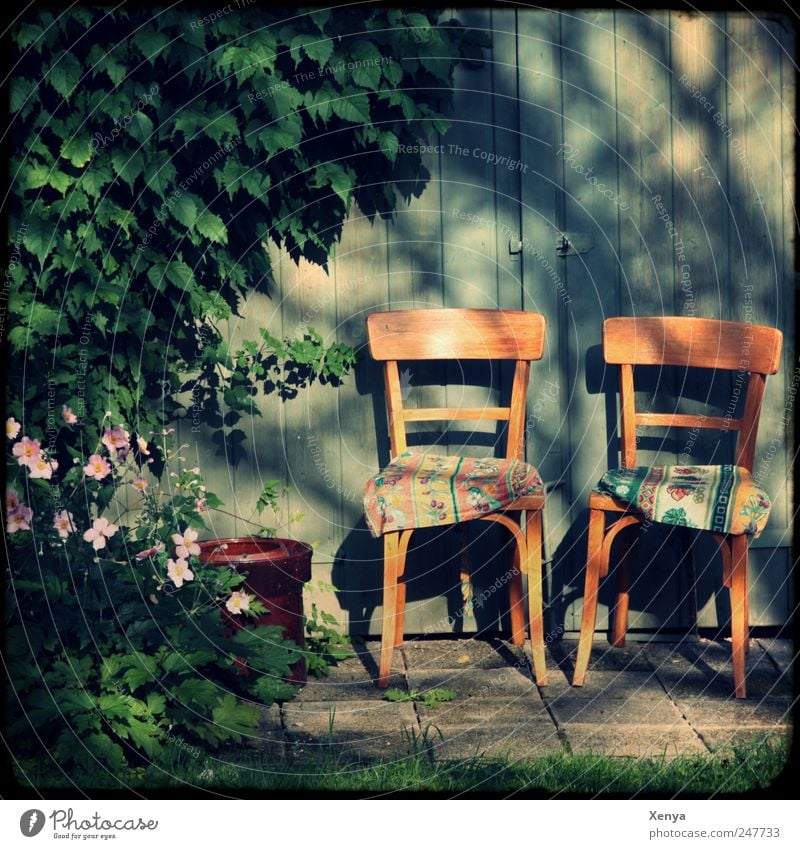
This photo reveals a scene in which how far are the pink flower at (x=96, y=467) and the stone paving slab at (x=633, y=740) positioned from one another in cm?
154

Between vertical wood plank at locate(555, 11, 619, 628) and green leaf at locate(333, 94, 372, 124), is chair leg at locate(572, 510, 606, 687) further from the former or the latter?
green leaf at locate(333, 94, 372, 124)

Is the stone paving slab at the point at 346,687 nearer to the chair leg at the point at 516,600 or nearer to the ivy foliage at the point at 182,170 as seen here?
the chair leg at the point at 516,600

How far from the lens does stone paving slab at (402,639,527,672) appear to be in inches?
153

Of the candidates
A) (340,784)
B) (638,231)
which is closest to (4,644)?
(340,784)

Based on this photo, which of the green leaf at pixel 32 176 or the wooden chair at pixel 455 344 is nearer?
the green leaf at pixel 32 176

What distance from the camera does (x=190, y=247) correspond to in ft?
12.8

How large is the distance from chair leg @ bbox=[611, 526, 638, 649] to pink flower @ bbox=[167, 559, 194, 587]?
1427mm

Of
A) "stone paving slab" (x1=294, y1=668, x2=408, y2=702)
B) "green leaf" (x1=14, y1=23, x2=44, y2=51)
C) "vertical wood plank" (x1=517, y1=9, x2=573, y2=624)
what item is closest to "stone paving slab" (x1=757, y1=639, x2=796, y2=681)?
"vertical wood plank" (x1=517, y1=9, x2=573, y2=624)

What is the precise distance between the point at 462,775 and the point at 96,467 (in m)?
1.42

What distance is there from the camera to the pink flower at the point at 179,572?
3459mm

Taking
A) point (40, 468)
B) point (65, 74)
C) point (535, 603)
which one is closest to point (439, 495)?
point (535, 603)

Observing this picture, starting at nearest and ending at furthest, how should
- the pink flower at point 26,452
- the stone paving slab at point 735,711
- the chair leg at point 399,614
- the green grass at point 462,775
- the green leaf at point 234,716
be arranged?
the green grass at point 462,775, the green leaf at point 234,716, the stone paving slab at point 735,711, the pink flower at point 26,452, the chair leg at point 399,614

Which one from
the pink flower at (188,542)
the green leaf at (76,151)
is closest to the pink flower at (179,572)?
the pink flower at (188,542)

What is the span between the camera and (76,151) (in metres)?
3.70
